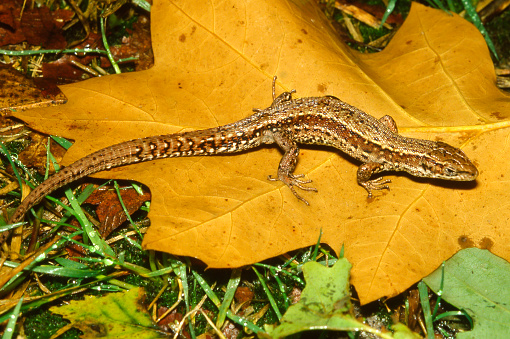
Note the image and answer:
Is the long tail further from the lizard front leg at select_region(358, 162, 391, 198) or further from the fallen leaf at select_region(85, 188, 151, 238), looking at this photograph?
the lizard front leg at select_region(358, 162, 391, 198)

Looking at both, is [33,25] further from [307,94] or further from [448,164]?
[448,164]

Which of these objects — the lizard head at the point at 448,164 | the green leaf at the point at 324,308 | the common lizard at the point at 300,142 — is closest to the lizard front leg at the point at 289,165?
the common lizard at the point at 300,142

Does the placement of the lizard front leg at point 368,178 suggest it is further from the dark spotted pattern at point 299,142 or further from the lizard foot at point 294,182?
the lizard foot at point 294,182

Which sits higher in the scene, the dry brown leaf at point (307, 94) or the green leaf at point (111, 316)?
the dry brown leaf at point (307, 94)

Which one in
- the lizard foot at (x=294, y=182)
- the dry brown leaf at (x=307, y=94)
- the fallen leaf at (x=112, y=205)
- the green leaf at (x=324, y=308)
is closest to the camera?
the green leaf at (x=324, y=308)

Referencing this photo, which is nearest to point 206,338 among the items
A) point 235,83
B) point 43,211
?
point 43,211
